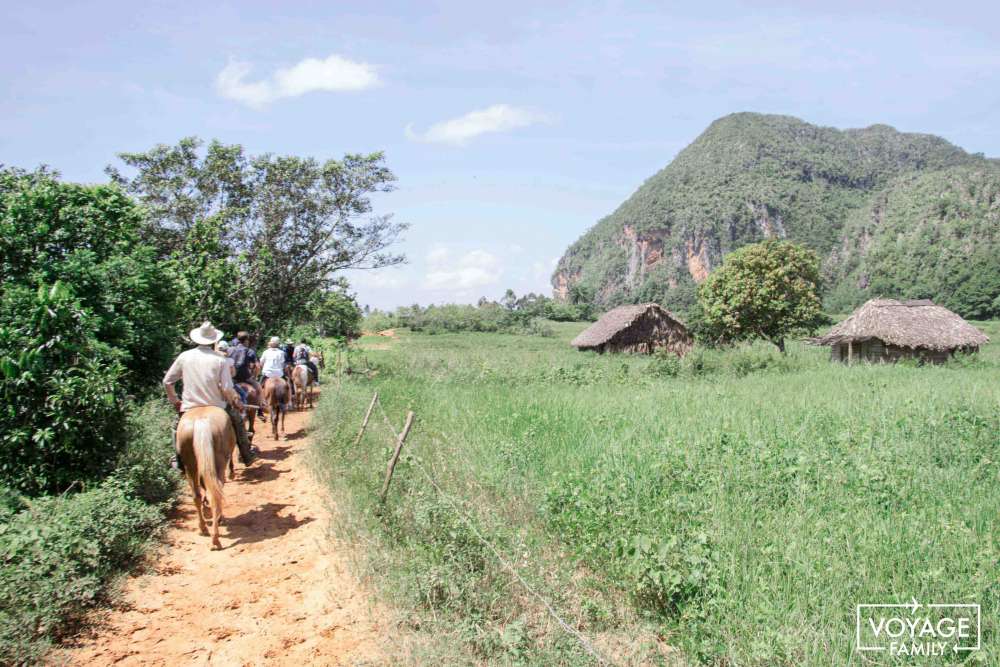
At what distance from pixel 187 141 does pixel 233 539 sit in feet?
43.7

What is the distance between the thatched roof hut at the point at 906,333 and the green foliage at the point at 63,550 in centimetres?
2580

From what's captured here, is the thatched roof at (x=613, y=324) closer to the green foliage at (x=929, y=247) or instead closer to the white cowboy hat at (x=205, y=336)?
the white cowboy hat at (x=205, y=336)

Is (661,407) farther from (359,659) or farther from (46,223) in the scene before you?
(46,223)

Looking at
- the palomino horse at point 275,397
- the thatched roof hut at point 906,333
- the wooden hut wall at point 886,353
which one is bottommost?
the wooden hut wall at point 886,353

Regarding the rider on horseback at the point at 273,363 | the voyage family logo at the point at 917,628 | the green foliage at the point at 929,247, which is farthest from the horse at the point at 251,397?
the green foliage at the point at 929,247

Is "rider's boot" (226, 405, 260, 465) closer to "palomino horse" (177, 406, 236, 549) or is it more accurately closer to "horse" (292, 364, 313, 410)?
"palomino horse" (177, 406, 236, 549)

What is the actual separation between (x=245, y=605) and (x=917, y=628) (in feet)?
13.7

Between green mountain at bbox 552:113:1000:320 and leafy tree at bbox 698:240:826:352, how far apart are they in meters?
47.2

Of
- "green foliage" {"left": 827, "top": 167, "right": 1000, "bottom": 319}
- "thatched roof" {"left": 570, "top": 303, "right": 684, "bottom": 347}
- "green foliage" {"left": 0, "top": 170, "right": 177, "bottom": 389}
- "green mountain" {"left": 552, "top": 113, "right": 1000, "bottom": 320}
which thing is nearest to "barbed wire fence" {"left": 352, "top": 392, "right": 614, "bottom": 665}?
"green foliage" {"left": 0, "top": 170, "right": 177, "bottom": 389}

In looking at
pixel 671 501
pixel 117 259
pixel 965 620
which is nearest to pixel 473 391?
pixel 117 259

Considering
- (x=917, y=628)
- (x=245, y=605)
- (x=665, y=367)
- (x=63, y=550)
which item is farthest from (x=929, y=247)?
(x=63, y=550)

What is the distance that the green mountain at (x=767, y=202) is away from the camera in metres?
85.2

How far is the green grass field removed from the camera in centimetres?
339

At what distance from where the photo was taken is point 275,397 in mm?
10500
